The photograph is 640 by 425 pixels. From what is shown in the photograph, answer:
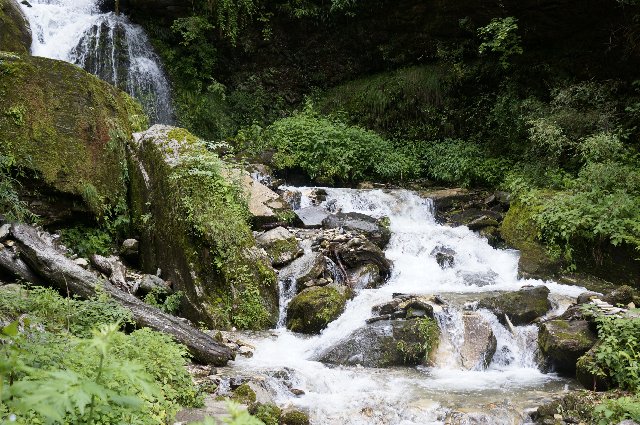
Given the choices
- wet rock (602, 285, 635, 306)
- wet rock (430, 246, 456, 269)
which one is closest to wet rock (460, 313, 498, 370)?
wet rock (602, 285, 635, 306)

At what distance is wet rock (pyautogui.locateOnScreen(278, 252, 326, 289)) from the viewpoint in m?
7.75

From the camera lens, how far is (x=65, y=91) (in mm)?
7934

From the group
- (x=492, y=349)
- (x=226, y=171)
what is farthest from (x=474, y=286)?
(x=226, y=171)

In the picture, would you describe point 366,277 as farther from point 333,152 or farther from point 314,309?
point 333,152

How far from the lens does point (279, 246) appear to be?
833cm

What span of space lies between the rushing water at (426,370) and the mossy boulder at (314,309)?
13cm

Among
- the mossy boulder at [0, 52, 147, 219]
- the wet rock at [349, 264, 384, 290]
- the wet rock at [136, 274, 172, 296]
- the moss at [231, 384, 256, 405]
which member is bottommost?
the moss at [231, 384, 256, 405]

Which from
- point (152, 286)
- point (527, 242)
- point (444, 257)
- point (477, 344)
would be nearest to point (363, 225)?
point (444, 257)

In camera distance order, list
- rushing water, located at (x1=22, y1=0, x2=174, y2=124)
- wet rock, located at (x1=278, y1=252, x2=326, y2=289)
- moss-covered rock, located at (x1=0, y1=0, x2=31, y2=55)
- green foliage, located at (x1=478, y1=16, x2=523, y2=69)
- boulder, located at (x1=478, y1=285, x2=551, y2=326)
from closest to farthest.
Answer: boulder, located at (x1=478, y1=285, x2=551, y2=326)
wet rock, located at (x1=278, y1=252, x2=326, y2=289)
moss-covered rock, located at (x1=0, y1=0, x2=31, y2=55)
green foliage, located at (x1=478, y1=16, x2=523, y2=69)
rushing water, located at (x1=22, y1=0, x2=174, y2=124)

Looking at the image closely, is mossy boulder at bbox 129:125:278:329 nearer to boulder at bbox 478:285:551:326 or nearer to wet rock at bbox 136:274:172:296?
wet rock at bbox 136:274:172:296

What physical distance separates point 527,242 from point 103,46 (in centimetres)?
1340

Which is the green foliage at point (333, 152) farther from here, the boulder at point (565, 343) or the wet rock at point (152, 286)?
the boulder at point (565, 343)

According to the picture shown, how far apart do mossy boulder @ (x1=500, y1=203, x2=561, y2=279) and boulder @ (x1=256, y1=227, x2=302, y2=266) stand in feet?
14.5

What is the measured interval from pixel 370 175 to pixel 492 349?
30.4 feet
